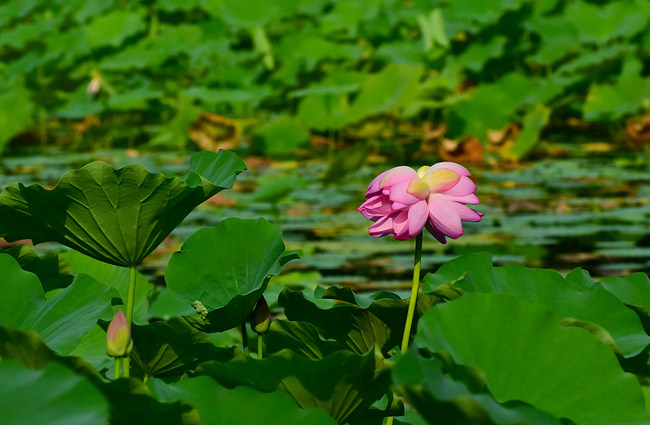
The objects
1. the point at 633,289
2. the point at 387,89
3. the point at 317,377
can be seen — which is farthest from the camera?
the point at 387,89

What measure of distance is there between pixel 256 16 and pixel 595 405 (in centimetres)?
440

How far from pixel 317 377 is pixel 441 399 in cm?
23

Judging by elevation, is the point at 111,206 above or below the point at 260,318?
above

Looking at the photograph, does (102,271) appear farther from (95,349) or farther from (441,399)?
(441,399)

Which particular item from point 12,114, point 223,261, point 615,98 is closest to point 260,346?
point 223,261

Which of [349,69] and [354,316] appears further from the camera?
[349,69]

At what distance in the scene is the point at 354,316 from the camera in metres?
1.10

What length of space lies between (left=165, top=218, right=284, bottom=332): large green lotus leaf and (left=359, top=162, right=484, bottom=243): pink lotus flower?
21cm

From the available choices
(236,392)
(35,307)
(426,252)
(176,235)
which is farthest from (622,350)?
(176,235)

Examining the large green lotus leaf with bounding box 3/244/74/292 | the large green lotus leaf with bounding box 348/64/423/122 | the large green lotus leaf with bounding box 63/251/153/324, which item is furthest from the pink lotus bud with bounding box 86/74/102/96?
the large green lotus leaf with bounding box 3/244/74/292

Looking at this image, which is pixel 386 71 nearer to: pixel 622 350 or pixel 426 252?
pixel 426 252

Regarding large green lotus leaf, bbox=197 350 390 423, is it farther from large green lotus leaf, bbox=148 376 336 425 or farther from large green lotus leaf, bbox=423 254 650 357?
large green lotus leaf, bbox=423 254 650 357

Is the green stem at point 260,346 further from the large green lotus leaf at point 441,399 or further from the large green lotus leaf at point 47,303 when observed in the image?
the large green lotus leaf at point 441,399

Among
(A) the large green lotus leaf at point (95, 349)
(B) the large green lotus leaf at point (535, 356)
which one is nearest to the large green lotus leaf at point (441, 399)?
(B) the large green lotus leaf at point (535, 356)
